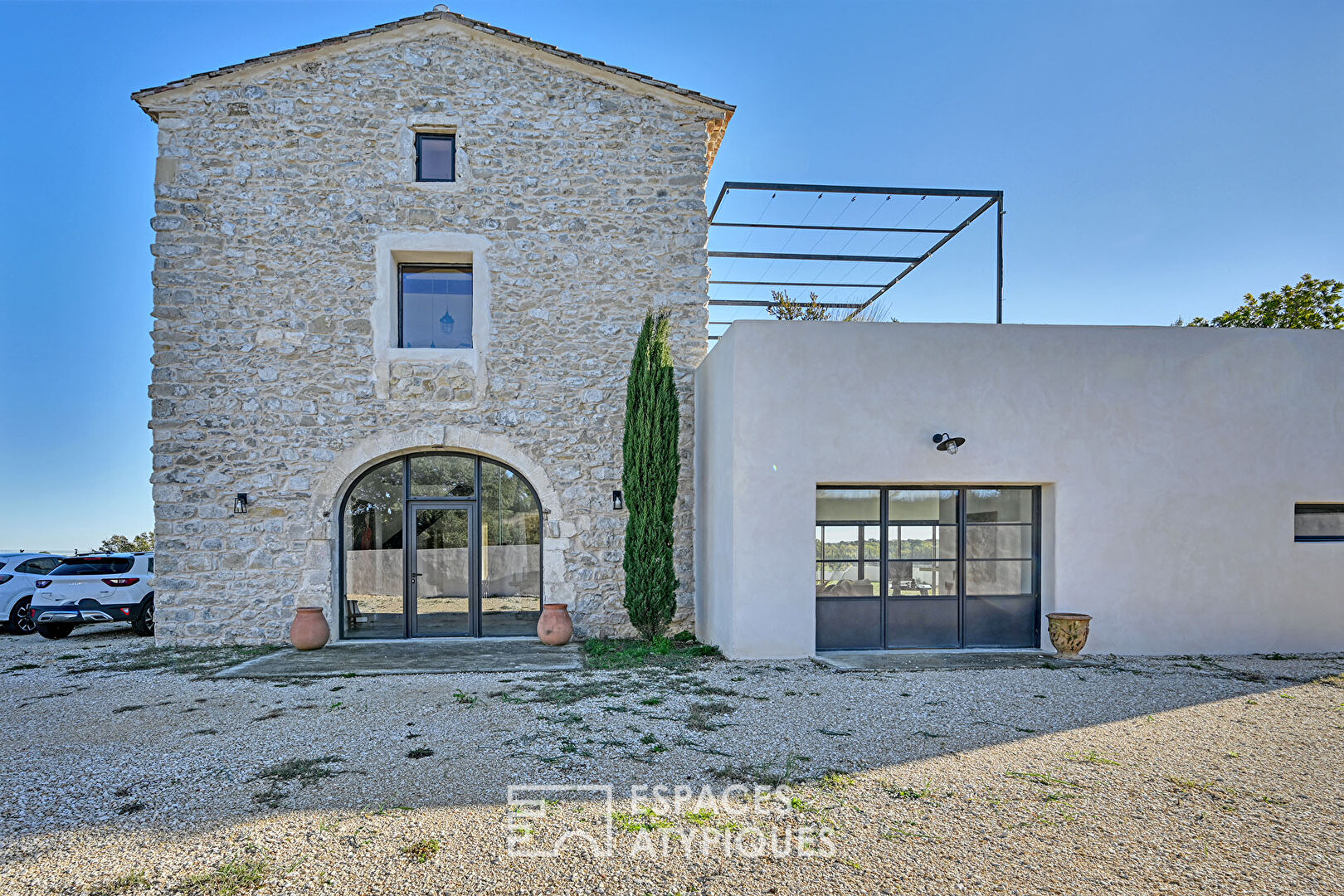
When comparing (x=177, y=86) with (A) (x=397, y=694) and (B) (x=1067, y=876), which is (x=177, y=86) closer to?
(A) (x=397, y=694)

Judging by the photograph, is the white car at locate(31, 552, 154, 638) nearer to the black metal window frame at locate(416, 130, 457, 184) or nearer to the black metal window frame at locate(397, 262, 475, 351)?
the black metal window frame at locate(397, 262, 475, 351)

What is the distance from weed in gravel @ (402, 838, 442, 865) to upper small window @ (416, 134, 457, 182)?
7.63 metres

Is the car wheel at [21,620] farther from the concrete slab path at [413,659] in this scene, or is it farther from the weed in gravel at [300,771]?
the weed in gravel at [300,771]

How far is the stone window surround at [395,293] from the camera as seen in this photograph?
8289 mm

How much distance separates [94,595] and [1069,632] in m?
11.3

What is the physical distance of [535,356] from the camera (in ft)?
27.7

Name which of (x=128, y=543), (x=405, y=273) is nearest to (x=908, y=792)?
(x=405, y=273)

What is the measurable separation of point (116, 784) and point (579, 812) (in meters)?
2.63

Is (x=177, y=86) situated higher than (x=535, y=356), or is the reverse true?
(x=177, y=86)

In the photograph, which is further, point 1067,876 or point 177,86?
point 177,86

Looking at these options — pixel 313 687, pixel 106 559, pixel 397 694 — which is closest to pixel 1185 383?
pixel 397 694

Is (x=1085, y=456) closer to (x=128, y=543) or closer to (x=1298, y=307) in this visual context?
(x=1298, y=307)

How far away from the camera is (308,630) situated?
7.70 metres

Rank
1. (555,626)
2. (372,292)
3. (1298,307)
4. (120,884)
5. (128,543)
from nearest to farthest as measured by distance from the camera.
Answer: (120,884)
(555,626)
(372,292)
(1298,307)
(128,543)
